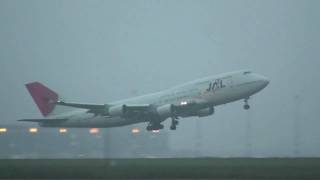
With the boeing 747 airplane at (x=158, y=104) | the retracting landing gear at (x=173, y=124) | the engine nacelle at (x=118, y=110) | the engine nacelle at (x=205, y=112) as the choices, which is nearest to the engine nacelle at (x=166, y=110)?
the boeing 747 airplane at (x=158, y=104)

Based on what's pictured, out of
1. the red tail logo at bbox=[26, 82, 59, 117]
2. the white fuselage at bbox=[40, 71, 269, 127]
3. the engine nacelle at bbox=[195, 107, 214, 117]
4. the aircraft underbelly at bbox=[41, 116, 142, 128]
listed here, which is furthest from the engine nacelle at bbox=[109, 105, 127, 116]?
the red tail logo at bbox=[26, 82, 59, 117]

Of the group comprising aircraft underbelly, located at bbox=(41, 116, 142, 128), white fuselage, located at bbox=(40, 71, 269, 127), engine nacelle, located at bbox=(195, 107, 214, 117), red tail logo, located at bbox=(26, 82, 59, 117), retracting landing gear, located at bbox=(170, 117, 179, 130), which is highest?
red tail logo, located at bbox=(26, 82, 59, 117)

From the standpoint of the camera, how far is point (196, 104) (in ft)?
246

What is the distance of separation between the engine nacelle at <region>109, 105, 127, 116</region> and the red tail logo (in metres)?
10.8

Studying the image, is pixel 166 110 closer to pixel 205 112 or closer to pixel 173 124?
pixel 173 124

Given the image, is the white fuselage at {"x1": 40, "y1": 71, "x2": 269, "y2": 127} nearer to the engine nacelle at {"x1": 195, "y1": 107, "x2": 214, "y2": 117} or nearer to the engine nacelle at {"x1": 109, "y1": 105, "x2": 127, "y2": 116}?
the engine nacelle at {"x1": 195, "y1": 107, "x2": 214, "y2": 117}

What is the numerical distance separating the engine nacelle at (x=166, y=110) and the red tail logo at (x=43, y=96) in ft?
55.1

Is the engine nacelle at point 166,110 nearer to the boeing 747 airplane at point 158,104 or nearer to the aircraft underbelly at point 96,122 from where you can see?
the boeing 747 airplane at point 158,104

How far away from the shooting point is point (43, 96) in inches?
3501

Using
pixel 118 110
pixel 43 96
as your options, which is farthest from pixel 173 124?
pixel 43 96

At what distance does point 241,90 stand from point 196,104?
5494mm

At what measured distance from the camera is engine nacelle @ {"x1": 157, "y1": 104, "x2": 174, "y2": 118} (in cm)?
7688

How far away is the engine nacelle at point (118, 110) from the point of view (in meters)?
78.6

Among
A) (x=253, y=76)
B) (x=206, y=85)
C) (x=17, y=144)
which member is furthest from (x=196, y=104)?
(x=17, y=144)
